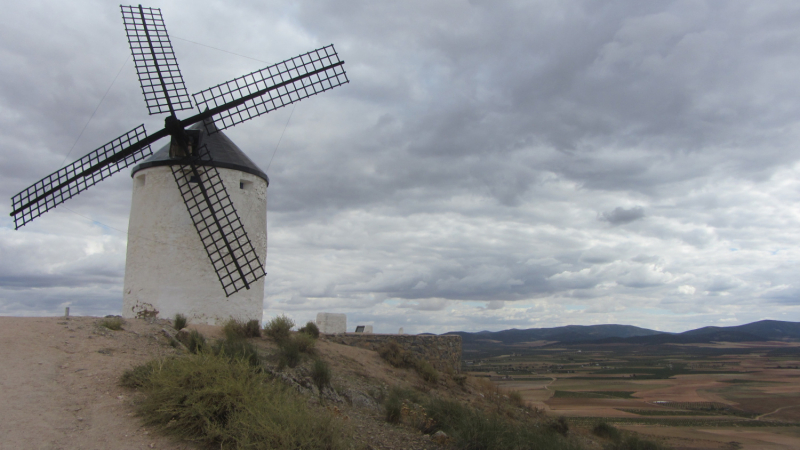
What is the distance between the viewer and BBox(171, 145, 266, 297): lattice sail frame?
13.0 metres

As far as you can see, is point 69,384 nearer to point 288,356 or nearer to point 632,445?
point 288,356

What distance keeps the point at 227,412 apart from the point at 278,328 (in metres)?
6.90

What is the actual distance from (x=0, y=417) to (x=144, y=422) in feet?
5.34

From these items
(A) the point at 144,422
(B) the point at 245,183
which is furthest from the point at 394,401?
(B) the point at 245,183

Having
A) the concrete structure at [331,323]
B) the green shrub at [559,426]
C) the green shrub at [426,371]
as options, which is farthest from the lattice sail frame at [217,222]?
the green shrub at [559,426]

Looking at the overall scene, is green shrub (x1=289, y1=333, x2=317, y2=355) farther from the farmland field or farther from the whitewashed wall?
the farmland field

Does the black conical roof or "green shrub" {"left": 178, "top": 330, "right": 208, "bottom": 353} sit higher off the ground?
the black conical roof

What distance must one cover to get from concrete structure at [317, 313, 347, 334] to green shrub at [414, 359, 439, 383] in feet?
10.2

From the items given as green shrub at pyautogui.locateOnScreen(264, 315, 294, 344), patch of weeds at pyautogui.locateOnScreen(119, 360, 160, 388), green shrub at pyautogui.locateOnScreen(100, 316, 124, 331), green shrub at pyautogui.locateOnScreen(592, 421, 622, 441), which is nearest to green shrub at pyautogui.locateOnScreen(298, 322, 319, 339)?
green shrub at pyautogui.locateOnScreen(264, 315, 294, 344)

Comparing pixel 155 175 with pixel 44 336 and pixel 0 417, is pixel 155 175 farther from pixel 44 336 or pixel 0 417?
pixel 0 417

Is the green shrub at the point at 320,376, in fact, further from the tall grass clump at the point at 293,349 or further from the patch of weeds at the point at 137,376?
the patch of weeds at the point at 137,376

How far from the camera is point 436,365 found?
52.7 feet

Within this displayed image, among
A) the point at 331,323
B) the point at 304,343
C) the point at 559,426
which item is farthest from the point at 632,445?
the point at 331,323

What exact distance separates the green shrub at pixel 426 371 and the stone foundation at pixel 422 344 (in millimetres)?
1113
